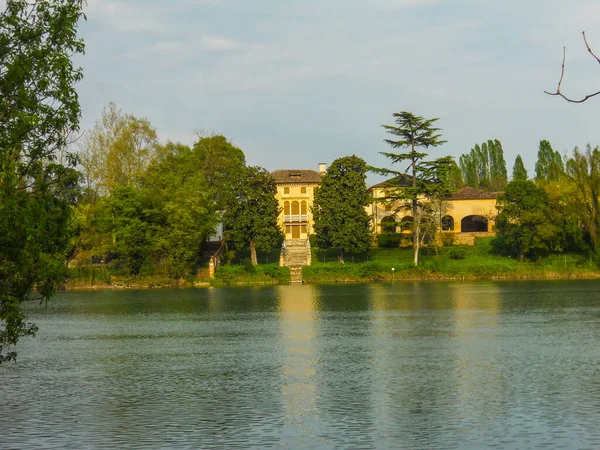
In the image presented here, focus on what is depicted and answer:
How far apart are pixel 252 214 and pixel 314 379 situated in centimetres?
5354

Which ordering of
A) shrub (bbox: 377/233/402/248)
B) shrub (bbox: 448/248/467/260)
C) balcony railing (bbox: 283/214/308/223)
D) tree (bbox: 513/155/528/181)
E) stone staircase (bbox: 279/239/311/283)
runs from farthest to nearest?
tree (bbox: 513/155/528/181), balcony railing (bbox: 283/214/308/223), shrub (bbox: 377/233/402/248), shrub (bbox: 448/248/467/260), stone staircase (bbox: 279/239/311/283)

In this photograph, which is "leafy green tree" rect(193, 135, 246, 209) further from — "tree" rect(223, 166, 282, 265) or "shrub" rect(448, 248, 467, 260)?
"shrub" rect(448, 248, 467, 260)

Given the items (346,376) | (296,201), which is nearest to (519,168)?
(296,201)

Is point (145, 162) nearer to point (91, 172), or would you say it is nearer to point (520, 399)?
point (91, 172)

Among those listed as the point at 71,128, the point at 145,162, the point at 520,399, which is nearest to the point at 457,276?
the point at 145,162

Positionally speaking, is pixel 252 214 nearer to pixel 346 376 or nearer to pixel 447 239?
pixel 447 239

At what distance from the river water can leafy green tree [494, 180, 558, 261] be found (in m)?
27.1

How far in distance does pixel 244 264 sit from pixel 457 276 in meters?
18.7

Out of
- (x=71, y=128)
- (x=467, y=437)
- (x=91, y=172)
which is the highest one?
(x=91, y=172)

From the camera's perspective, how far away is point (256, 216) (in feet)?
248

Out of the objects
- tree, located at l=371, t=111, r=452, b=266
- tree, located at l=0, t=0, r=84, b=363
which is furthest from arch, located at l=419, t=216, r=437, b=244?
tree, located at l=0, t=0, r=84, b=363

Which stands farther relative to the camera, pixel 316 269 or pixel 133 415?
pixel 316 269

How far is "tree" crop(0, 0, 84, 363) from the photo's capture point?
14.2 metres

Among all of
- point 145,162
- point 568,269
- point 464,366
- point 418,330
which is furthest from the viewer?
point 145,162
